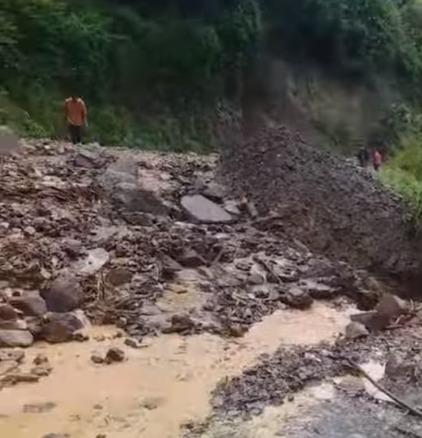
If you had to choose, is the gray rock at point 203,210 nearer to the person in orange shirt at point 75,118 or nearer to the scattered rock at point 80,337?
the scattered rock at point 80,337

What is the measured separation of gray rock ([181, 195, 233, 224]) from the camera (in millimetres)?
12953

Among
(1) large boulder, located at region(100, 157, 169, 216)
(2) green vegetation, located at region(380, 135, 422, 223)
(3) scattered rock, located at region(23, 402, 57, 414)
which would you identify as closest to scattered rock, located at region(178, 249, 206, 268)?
(1) large boulder, located at region(100, 157, 169, 216)

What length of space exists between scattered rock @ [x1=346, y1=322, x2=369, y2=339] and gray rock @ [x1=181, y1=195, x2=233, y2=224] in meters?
3.68

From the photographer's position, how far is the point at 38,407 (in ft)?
25.2

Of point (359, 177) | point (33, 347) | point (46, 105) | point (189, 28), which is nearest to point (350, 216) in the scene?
point (359, 177)

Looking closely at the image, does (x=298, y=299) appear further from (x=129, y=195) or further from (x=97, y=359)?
(x=97, y=359)

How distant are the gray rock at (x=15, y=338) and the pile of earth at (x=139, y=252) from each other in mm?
37

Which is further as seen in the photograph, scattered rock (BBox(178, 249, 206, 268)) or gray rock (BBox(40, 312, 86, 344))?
scattered rock (BBox(178, 249, 206, 268))

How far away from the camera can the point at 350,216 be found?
1342 cm

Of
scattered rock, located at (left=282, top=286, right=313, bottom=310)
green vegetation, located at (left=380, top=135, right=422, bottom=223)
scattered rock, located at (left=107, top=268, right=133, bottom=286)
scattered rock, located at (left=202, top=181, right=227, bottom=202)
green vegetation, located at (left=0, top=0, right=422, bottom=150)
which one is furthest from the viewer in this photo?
green vegetation, located at (left=0, top=0, right=422, bottom=150)

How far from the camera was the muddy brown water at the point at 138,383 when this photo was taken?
732 cm

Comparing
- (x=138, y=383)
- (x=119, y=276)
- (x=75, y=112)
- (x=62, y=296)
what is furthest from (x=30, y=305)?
(x=75, y=112)

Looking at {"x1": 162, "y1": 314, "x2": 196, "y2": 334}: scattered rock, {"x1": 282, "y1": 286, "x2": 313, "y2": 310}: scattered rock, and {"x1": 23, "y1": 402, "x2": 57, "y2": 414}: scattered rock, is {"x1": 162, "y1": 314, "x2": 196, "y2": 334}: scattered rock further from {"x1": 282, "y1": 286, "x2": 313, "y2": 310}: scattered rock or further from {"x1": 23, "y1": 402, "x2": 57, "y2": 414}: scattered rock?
{"x1": 23, "y1": 402, "x2": 57, "y2": 414}: scattered rock

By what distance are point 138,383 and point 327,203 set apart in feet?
19.9
